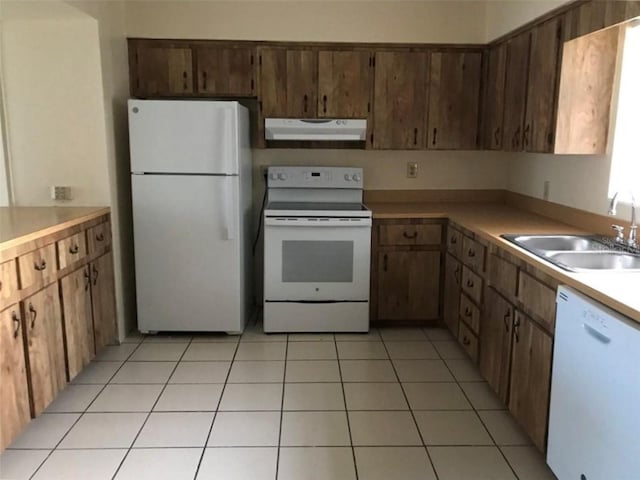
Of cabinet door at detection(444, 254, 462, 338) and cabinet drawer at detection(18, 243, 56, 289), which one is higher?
cabinet drawer at detection(18, 243, 56, 289)

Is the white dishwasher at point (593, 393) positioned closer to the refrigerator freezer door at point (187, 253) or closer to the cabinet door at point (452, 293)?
the cabinet door at point (452, 293)

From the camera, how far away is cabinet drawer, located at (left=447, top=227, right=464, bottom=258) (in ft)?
10.8

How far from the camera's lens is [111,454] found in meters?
2.27

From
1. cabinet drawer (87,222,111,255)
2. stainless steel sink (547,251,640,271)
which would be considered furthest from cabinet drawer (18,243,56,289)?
stainless steel sink (547,251,640,271)

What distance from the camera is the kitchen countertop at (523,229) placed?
1.69 m

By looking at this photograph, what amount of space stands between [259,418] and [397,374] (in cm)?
90

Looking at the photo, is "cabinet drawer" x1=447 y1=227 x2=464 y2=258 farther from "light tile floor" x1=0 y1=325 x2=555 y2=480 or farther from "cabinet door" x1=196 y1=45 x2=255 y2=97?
"cabinet door" x1=196 y1=45 x2=255 y2=97

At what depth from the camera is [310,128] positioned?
370 cm

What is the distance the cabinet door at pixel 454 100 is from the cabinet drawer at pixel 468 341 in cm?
140

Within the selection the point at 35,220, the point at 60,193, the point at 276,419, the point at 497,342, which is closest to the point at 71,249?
the point at 35,220

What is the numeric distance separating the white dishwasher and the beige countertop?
222 centimetres

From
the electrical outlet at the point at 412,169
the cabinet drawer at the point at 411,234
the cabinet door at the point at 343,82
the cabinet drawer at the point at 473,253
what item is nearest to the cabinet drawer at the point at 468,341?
the cabinet drawer at the point at 473,253

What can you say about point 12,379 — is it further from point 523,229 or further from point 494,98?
point 494,98

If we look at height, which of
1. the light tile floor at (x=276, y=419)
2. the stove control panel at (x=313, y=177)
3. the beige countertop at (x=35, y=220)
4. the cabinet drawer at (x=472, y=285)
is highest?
the stove control panel at (x=313, y=177)
